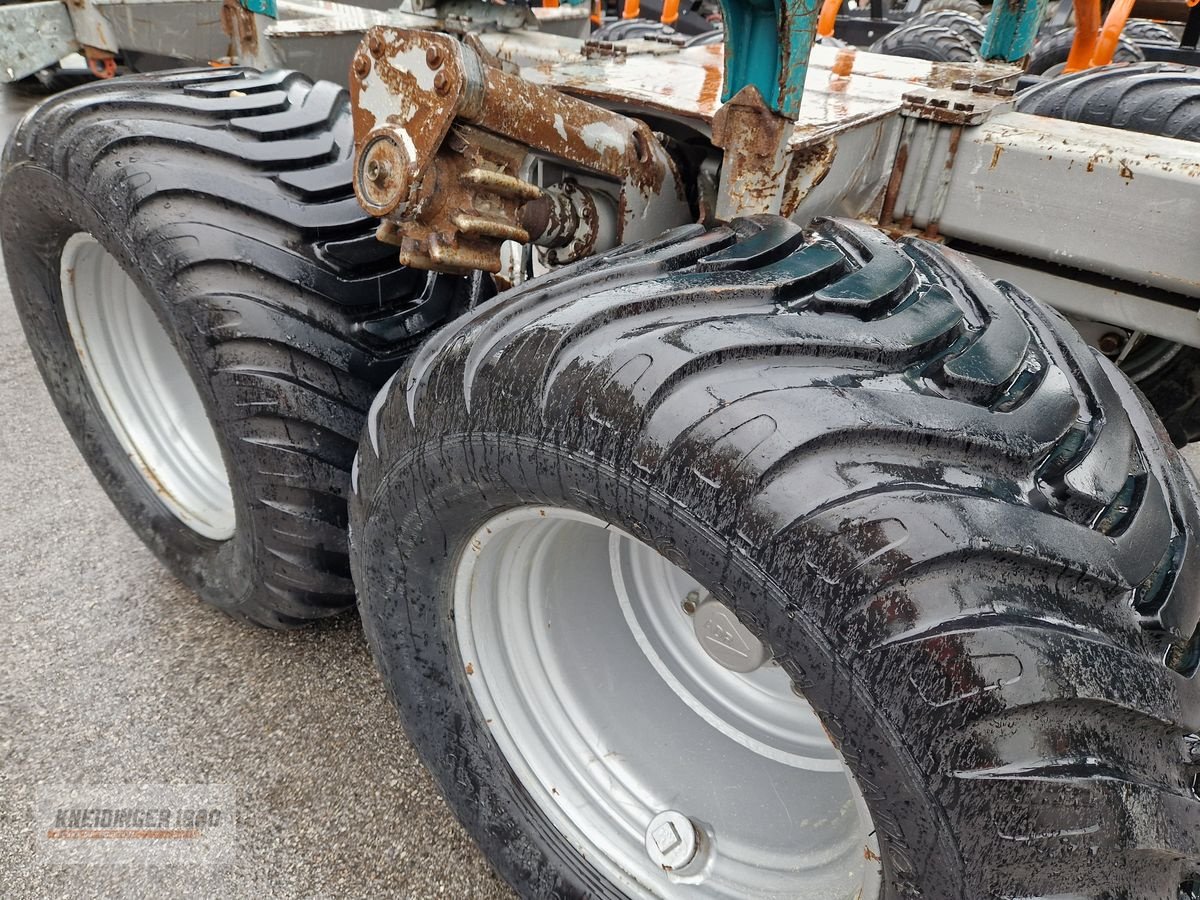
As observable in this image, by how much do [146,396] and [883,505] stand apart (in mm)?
1728

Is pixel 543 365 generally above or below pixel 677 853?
above

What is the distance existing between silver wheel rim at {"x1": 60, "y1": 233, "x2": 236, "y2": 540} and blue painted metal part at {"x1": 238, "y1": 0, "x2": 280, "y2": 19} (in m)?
0.71

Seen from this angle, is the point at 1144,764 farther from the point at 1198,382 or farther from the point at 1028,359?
the point at 1198,382

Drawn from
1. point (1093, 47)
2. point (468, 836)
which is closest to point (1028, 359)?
point (468, 836)

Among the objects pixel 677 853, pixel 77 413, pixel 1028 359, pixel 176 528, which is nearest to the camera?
pixel 1028 359

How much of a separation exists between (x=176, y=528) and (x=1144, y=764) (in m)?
1.69

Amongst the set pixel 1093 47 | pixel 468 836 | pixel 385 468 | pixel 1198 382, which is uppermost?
pixel 1093 47

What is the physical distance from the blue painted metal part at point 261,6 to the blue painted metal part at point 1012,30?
1.62 metres

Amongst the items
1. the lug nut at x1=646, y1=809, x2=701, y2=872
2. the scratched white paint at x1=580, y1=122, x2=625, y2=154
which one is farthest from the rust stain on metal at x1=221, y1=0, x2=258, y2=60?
the lug nut at x1=646, y1=809, x2=701, y2=872

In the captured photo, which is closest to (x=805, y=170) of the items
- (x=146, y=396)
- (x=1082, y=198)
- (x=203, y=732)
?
(x=1082, y=198)

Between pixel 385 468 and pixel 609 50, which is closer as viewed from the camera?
pixel 385 468

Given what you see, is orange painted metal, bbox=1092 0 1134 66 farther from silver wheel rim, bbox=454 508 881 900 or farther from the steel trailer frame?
silver wheel rim, bbox=454 508 881 900

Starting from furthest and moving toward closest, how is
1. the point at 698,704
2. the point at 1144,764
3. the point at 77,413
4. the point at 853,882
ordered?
the point at 77,413
the point at 698,704
the point at 853,882
the point at 1144,764

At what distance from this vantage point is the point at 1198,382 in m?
1.88
